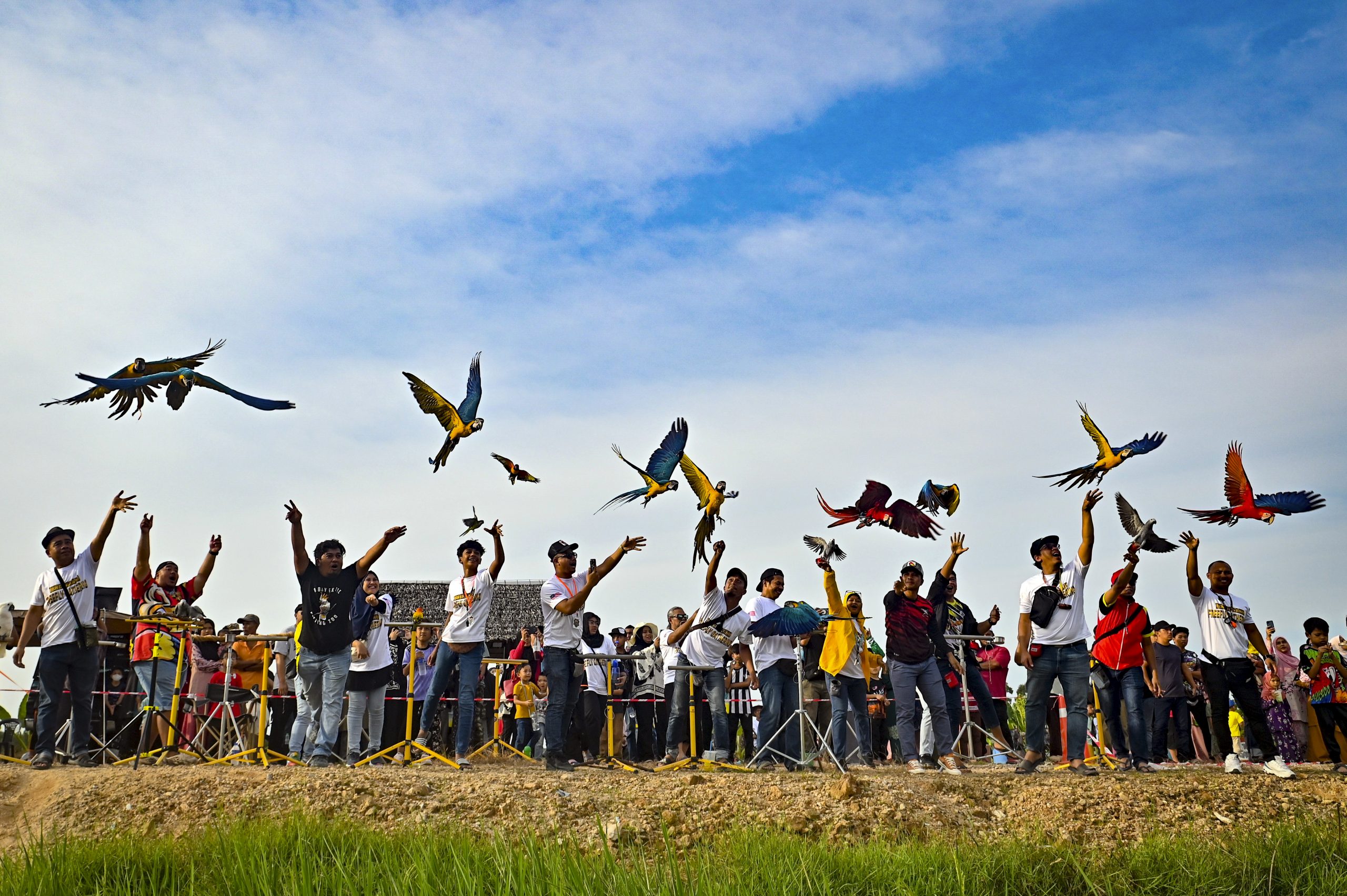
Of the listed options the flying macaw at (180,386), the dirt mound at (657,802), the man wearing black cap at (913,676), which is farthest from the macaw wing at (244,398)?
the man wearing black cap at (913,676)

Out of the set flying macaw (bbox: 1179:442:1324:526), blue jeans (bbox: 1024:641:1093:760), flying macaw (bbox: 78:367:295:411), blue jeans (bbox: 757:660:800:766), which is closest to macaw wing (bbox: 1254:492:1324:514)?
flying macaw (bbox: 1179:442:1324:526)

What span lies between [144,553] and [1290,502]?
33.7 ft

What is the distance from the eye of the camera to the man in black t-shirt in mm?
8992

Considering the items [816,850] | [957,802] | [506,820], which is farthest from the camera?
[957,802]

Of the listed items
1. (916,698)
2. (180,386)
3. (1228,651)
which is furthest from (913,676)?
(180,386)

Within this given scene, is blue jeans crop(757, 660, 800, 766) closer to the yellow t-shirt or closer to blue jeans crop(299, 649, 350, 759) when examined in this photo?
the yellow t-shirt

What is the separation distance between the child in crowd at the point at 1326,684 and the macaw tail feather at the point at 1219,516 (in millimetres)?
1767

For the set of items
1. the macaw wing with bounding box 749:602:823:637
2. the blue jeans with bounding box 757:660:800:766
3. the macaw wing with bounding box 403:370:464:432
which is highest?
the macaw wing with bounding box 403:370:464:432

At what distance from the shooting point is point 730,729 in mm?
12086

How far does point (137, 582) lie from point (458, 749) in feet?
10.8

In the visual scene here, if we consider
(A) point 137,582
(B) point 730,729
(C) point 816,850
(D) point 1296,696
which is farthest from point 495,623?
(C) point 816,850

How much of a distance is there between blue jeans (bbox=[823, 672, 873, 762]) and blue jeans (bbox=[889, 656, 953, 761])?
40 cm

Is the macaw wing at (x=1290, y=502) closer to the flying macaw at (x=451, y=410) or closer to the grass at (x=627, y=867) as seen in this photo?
the grass at (x=627, y=867)

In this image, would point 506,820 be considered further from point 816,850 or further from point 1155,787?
point 1155,787
